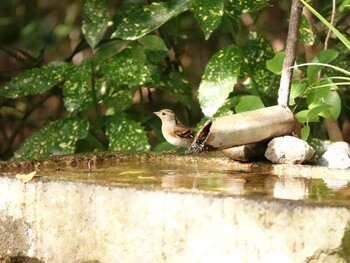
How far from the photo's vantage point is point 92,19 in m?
4.92

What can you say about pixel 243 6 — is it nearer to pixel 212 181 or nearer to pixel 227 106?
pixel 227 106

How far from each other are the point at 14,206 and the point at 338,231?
105 centimetres

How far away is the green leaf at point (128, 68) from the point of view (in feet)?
15.0

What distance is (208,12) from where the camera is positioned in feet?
13.7

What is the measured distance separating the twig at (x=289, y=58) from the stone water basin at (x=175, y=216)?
1.37 feet

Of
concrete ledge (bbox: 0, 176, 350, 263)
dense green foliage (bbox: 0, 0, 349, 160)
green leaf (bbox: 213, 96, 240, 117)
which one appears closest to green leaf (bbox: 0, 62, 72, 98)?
dense green foliage (bbox: 0, 0, 349, 160)

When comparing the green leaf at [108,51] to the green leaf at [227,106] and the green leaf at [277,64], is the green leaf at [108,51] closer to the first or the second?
the green leaf at [227,106]

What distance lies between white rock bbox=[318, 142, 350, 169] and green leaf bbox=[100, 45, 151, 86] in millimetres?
1429

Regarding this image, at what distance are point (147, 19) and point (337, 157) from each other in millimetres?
1467

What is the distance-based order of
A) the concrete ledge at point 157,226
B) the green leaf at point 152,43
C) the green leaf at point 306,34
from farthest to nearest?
the green leaf at point 152,43, the green leaf at point 306,34, the concrete ledge at point 157,226

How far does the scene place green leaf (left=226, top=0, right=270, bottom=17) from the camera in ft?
14.3

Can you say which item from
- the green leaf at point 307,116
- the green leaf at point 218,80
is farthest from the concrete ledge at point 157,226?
the green leaf at point 218,80

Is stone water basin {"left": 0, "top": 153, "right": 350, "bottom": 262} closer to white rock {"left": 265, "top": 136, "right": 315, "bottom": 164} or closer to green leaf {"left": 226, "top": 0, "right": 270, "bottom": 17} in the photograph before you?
white rock {"left": 265, "top": 136, "right": 315, "bottom": 164}

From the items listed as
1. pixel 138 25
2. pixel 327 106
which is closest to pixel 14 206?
pixel 327 106
